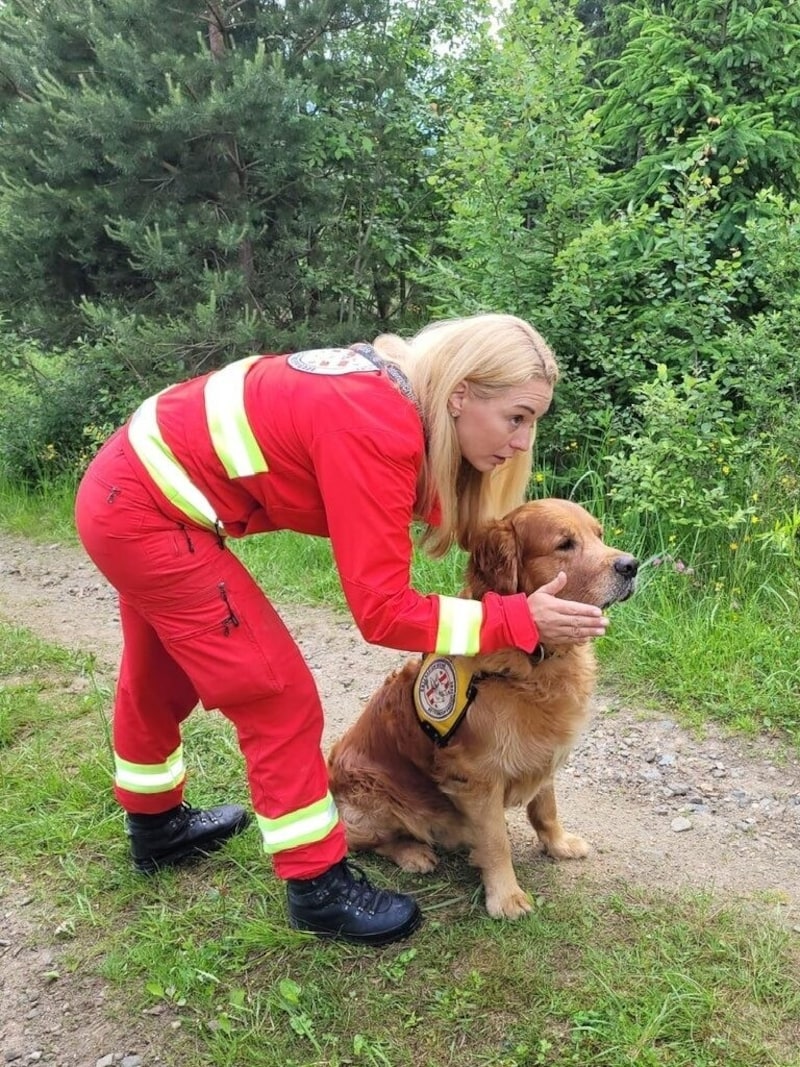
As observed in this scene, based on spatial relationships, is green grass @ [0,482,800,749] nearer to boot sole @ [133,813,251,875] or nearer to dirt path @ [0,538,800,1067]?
dirt path @ [0,538,800,1067]

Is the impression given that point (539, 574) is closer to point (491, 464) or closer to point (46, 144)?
point (491, 464)

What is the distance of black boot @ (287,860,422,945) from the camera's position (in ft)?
8.40

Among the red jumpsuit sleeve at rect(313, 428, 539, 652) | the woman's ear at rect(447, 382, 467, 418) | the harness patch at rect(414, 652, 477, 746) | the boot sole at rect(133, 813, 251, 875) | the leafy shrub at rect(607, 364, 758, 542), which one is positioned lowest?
the boot sole at rect(133, 813, 251, 875)

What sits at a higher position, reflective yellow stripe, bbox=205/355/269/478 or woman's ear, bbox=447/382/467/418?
woman's ear, bbox=447/382/467/418

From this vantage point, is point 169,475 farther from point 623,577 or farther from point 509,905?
point 509,905

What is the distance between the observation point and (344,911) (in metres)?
2.58

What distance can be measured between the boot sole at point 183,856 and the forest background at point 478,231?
2.20m

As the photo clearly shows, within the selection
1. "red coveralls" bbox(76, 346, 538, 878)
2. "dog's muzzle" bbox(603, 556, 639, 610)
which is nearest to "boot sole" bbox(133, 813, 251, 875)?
"red coveralls" bbox(76, 346, 538, 878)

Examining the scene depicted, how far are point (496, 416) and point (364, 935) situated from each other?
65.9 inches

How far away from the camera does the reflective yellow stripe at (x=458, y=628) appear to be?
7.30 feet

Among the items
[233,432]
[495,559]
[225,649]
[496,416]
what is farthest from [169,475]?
[495,559]

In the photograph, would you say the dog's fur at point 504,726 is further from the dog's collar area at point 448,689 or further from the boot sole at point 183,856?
the boot sole at point 183,856

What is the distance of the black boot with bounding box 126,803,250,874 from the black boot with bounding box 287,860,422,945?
0.55 metres

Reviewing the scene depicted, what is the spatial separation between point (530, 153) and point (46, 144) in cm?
424
